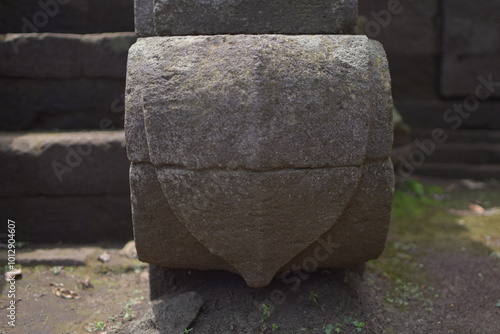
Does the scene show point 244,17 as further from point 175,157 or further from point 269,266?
point 269,266

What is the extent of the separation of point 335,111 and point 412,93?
10.5 ft

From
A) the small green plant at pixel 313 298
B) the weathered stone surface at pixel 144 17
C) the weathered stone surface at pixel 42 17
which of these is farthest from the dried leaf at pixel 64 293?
the weathered stone surface at pixel 42 17

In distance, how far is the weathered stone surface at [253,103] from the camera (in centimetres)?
155

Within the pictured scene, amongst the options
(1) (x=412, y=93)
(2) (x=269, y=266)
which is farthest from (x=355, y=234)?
(1) (x=412, y=93)

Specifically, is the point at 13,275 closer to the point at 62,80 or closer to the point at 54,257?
the point at 54,257

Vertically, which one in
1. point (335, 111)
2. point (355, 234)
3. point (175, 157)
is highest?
point (335, 111)

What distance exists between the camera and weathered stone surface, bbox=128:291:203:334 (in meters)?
1.81

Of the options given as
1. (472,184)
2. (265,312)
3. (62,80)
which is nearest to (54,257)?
(62,80)

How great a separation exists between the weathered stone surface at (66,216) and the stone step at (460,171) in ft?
8.82

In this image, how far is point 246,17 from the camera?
1830 mm

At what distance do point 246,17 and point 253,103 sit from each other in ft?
1.44

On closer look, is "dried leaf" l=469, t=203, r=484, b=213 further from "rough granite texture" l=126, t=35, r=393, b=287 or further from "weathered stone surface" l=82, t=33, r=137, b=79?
"weathered stone surface" l=82, t=33, r=137, b=79

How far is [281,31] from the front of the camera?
1.85m

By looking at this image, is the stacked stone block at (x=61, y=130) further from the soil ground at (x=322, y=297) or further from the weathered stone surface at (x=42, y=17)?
the soil ground at (x=322, y=297)
